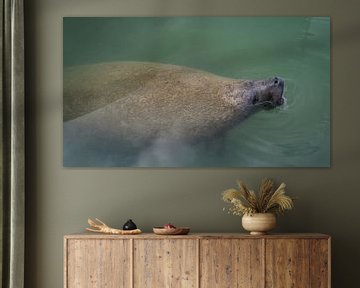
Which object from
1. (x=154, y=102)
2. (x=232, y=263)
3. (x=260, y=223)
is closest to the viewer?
(x=232, y=263)

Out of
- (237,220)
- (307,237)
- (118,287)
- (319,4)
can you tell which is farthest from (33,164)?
(319,4)

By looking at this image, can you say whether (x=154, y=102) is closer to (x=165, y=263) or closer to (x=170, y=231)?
(x=170, y=231)

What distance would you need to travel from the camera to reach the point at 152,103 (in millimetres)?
5949

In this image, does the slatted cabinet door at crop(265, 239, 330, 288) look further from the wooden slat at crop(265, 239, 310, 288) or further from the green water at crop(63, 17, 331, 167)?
the green water at crop(63, 17, 331, 167)

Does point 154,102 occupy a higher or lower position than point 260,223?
higher

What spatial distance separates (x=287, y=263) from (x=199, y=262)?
0.65m

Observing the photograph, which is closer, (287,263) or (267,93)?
(287,263)

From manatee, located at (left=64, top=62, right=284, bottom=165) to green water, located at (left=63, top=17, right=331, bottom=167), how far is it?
7cm

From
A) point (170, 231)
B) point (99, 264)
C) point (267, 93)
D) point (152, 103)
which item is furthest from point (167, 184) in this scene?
point (267, 93)

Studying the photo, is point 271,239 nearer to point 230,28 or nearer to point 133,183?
point 133,183

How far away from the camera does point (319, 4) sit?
19.8 ft

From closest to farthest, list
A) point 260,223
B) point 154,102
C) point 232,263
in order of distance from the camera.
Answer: point 232,263
point 260,223
point 154,102

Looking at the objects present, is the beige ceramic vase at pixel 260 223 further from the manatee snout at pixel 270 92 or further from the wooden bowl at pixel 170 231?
the manatee snout at pixel 270 92

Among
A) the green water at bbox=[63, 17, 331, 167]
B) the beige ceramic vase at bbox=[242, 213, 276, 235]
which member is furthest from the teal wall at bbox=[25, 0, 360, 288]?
the beige ceramic vase at bbox=[242, 213, 276, 235]
